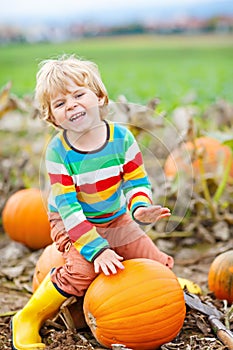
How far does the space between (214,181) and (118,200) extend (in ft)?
4.70

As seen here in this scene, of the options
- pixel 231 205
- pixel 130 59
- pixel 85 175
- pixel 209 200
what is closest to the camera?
pixel 85 175

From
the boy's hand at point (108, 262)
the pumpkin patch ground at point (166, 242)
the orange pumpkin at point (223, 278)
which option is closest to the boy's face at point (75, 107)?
the pumpkin patch ground at point (166, 242)

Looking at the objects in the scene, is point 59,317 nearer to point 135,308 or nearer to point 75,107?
point 135,308

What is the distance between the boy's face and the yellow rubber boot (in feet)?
1.90

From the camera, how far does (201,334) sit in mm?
2523

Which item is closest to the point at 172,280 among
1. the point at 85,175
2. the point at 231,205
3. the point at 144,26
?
the point at 85,175

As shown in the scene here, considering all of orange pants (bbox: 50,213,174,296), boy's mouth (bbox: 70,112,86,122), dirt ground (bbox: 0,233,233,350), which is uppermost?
boy's mouth (bbox: 70,112,86,122)

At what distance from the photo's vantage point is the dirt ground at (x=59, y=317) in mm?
2439

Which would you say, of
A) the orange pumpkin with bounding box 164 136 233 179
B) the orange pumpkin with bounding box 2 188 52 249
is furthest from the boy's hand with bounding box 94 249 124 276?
the orange pumpkin with bounding box 164 136 233 179

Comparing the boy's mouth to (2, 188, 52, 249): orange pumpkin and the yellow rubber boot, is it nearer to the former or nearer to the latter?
the yellow rubber boot

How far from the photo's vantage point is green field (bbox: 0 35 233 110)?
22.8ft

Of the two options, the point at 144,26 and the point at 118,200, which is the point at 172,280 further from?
the point at 144,26

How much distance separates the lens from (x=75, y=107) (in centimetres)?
240

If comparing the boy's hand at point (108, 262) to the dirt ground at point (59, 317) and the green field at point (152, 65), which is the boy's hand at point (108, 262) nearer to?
the dirt ground at point (59, 317)
